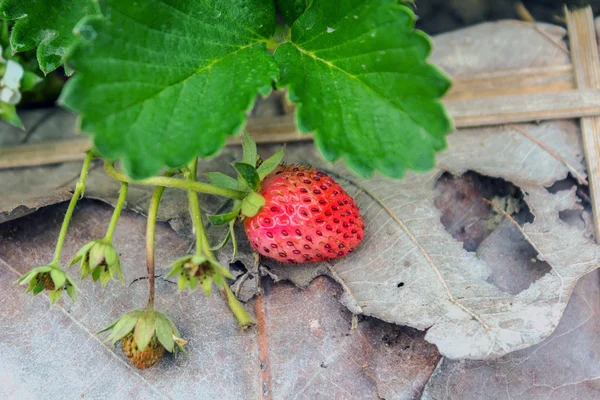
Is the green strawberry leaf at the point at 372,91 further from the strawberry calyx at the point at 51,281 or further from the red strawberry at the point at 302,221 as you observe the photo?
the strawberry calyx at the point at 51,281

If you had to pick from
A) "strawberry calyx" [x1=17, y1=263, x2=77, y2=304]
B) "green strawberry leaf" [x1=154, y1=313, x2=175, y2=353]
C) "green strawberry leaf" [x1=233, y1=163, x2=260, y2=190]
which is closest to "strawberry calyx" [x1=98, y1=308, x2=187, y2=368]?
"green strawberry leaf" [x1=154, y1=313, x2=175, y2=353]

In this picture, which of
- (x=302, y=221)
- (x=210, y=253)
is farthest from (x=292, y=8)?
(x=210, y=253)

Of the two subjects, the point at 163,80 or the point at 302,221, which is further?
the point at 302,221

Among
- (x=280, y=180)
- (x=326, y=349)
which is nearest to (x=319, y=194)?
(x=280, y=180)

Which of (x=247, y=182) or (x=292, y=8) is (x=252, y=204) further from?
(x=292, y=8)

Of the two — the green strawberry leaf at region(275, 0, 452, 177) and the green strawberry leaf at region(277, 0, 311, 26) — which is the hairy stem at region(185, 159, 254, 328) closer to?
the green strawberry leaf at region(275, 0, 452, 177)

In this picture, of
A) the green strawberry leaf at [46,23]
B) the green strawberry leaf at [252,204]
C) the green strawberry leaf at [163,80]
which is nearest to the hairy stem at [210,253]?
the green strawberry leaf at [252,204]

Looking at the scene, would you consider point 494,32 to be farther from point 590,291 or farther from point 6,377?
point 6,377
